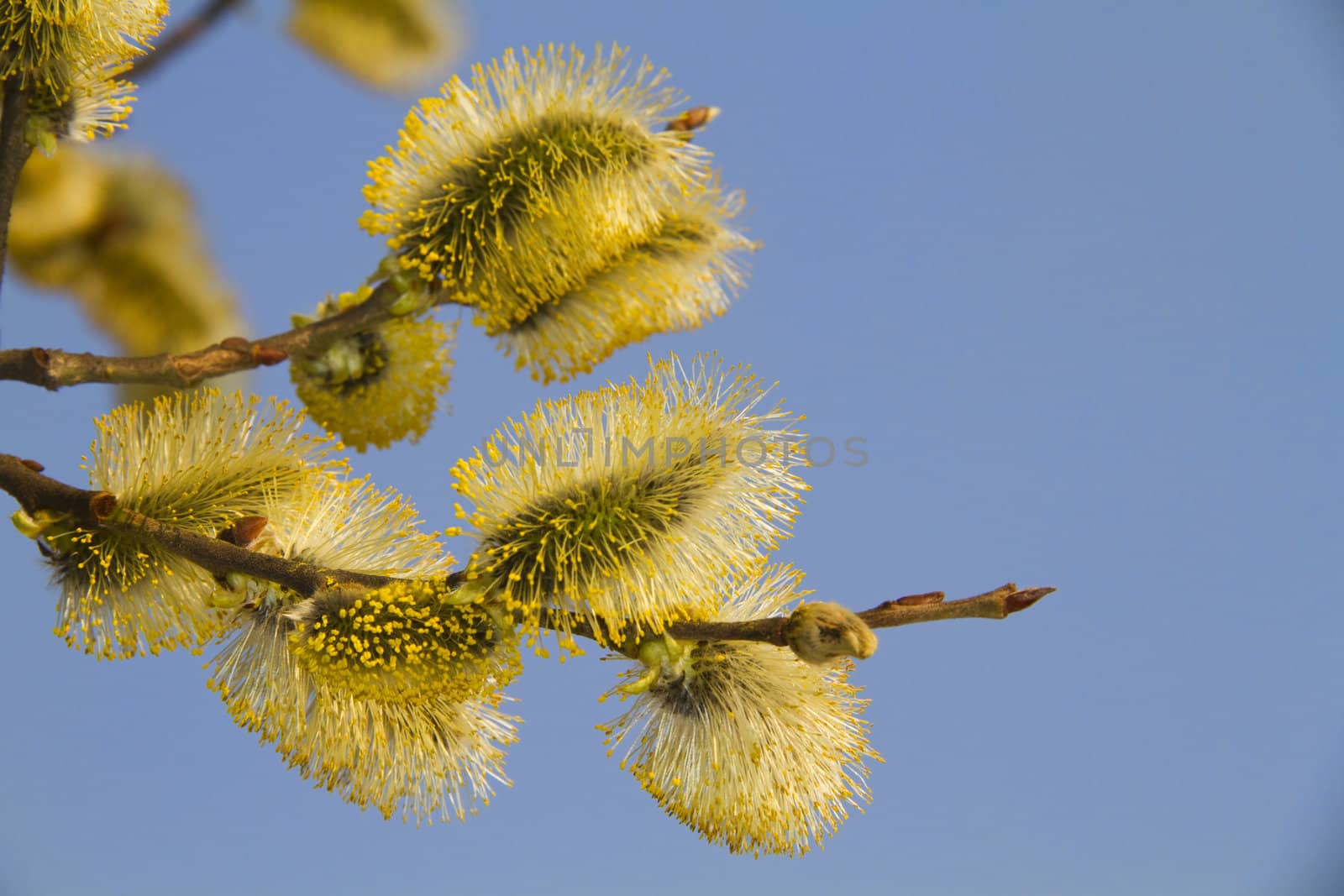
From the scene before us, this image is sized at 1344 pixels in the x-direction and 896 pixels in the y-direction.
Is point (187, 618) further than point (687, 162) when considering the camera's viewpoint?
No

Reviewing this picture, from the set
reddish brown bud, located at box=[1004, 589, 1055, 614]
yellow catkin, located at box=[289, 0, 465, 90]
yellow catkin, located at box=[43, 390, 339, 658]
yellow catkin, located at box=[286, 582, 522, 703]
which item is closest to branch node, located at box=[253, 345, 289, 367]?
yellow catkin, located at box=[43, 390, 339, 658]

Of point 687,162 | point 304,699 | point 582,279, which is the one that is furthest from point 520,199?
point 304,699

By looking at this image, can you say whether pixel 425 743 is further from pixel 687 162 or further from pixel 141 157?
pixel 141 157

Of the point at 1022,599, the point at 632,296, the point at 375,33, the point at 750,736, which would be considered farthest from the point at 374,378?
the point at 375,33

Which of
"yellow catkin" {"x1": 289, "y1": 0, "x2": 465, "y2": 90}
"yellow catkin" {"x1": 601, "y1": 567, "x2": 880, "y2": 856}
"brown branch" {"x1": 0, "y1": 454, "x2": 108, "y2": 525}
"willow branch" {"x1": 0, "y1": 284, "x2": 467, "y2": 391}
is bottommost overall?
"yellow catkin" {"x1": 601, "y1": 567, "x2": 880, "y2": 856}

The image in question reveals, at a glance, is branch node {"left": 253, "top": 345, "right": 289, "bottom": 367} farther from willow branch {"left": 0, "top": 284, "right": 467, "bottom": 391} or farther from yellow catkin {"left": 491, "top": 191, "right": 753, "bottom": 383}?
yellow catkin {"left": 491, "top": 191, "right": 753, "bottom": 383}
